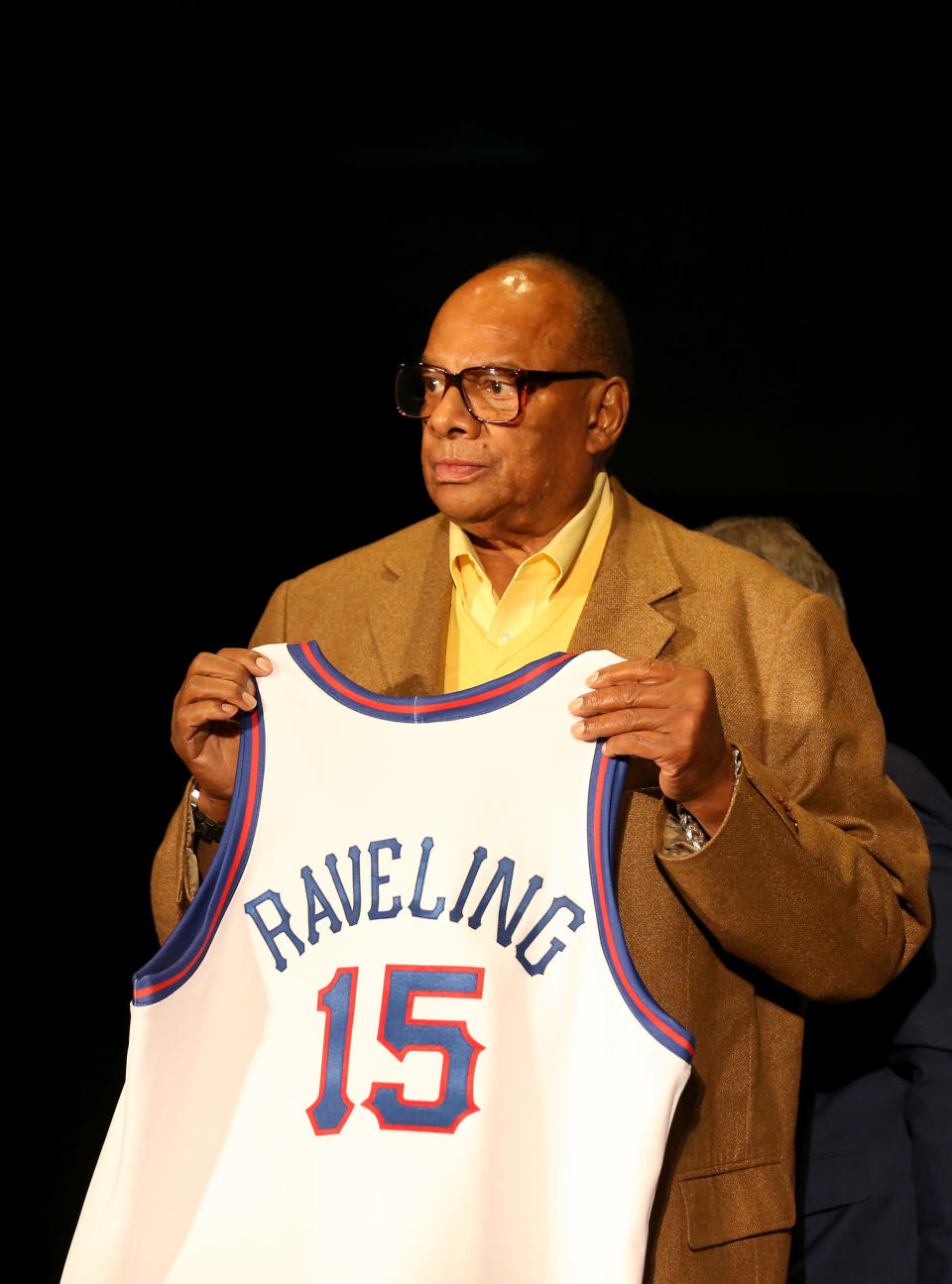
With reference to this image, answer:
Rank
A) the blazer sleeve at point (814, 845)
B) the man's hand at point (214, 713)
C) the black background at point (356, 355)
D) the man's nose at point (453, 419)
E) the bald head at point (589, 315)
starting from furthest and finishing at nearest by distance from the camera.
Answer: the black background at point (356, 355)
the bald head at point (589, 315)
the man's nose at point (453, 419)
the man's hand at point (214, 713)
the blazer sleeve at point (814, 845)

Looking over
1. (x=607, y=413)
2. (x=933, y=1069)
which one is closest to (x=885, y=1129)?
(x=933, y=1069)

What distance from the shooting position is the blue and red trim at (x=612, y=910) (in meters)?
1.28

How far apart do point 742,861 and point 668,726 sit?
17cm

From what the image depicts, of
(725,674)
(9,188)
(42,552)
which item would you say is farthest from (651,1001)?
(9,188)

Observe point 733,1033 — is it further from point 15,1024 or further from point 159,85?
point 159,85

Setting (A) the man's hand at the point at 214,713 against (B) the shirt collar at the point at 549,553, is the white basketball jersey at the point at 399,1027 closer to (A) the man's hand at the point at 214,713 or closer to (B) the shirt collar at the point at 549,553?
(A) the man's hand at the point at 214,713

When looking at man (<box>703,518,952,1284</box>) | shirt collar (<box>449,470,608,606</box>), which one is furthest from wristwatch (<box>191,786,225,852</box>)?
man (<box>703,518,952,1284</box>)

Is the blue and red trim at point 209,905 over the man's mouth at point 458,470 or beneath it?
beneath

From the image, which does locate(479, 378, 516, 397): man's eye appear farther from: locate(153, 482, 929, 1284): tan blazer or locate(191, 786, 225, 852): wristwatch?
locate(191, 786, 225, 852): wristwatch

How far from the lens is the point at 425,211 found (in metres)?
2.63

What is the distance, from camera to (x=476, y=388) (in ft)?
5.31

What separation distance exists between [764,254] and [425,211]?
0.64m

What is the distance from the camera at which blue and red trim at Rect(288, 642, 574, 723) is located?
142 cm

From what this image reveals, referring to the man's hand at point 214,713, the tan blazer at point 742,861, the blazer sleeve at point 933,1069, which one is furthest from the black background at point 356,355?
the man's hand at point 214,713
